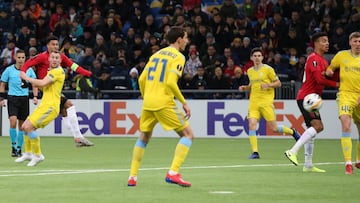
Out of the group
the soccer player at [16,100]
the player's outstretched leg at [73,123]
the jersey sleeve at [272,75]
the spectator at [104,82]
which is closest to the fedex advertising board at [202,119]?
Answer: the spectator at [104,82]

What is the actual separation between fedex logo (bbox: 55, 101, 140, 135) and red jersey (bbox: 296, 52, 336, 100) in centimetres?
1207

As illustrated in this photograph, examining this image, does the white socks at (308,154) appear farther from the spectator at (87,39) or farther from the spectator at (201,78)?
the spectator at (87,39)

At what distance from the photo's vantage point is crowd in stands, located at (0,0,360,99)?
2806cm

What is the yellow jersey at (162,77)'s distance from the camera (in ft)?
41.9

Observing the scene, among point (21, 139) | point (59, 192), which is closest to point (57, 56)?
point (21, 139)

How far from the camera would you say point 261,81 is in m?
20.2

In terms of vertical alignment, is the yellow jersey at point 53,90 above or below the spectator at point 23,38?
below

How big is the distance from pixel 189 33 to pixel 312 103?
1433 centimetres

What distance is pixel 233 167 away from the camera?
1669 centimetres

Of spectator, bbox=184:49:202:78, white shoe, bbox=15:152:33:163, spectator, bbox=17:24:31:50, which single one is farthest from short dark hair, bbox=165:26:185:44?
spectator, bbox=17:24:31:50

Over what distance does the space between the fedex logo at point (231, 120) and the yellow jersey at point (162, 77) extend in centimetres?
1402

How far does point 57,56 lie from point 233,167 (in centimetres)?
354

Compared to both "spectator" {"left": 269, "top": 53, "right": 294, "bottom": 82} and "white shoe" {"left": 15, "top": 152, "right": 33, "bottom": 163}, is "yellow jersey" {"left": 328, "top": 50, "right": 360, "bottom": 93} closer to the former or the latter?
"white shoe" {"left": 15, "top": 152, "right": 33, "bottom": 163}

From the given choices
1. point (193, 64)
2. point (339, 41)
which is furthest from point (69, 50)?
point (339, 41)
